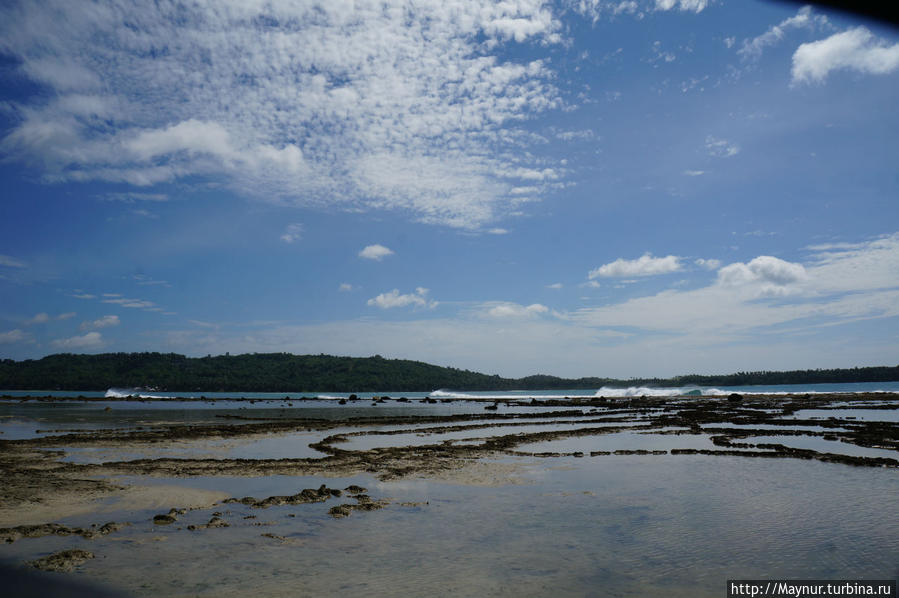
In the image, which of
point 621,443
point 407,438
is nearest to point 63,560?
point 407,438

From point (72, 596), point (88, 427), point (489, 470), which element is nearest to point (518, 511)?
point (489, 470)

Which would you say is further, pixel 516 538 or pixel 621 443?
pixel 621 443

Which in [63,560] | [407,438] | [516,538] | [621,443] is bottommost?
[621,443]

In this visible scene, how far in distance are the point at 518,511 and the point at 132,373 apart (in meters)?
221

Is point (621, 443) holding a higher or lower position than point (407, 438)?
lower

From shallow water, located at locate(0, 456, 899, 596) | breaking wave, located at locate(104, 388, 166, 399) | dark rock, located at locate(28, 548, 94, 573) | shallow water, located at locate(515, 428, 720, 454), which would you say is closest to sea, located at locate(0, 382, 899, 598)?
shallow water, located at locate(0, 456, 899, 596)

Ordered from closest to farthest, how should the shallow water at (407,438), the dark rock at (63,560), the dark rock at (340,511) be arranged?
the dark rock at (63,560) < the dark rock at (340,511) < the shallow water at (407,438)

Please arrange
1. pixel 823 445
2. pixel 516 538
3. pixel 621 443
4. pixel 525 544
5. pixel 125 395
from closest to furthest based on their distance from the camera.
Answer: pixel 525 544 < pixel 516 538 < pixel 823 445 < pixel 621 443 < pixel 125 395

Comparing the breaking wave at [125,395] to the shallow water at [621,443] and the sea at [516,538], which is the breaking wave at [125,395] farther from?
the sea at [516,538]

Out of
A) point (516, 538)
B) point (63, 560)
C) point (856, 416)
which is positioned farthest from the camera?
point (856, 416)

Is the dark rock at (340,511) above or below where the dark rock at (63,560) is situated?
below

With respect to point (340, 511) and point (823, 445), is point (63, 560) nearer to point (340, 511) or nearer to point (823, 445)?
point (340, 511)

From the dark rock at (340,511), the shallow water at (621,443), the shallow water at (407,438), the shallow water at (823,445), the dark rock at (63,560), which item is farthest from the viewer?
the shallow water at (407,438)

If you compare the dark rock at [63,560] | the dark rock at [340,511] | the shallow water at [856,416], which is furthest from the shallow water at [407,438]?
the shallow water at [856,416]
